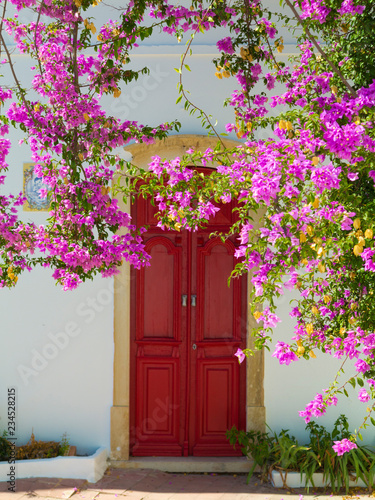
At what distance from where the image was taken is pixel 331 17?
3393mm

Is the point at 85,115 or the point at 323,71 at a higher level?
the point at 323,71

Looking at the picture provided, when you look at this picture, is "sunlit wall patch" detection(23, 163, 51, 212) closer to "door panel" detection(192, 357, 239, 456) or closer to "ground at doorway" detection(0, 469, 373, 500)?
"door panel" detection(192, 357, 239, 456)

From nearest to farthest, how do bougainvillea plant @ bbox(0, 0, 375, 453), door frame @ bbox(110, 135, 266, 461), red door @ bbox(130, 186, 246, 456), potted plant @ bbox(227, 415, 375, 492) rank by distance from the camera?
bougainvillea plant @ bbox(0, 0, 375, 453), potted plant @ bbox(227, 415, 375, 492), door frame @ bbox(110, 135, 266, 461), red door @ bbox(130, 186, 246, 456)

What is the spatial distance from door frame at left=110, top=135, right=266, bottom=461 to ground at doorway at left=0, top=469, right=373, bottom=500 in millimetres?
384

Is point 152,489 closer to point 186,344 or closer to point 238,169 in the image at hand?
point 186,344

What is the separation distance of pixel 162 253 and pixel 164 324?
65 cm

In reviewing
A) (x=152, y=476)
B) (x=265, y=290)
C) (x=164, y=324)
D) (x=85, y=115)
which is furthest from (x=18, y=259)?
(x=152, y=476)

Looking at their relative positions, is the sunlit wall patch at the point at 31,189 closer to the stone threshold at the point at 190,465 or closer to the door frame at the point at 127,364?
the door frame at the point at 127,364

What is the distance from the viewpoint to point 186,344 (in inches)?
232

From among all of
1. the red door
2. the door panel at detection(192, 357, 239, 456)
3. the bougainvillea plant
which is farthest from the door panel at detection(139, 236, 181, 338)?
the bougainvillea plant

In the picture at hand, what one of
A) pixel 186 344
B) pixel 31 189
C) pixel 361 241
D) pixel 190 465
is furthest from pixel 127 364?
pixel 361 241

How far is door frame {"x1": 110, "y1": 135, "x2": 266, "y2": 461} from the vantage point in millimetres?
5672

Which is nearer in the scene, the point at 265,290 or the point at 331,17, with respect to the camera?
the point at 265,290

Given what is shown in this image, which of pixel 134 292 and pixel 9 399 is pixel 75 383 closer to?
pixel 9 399
